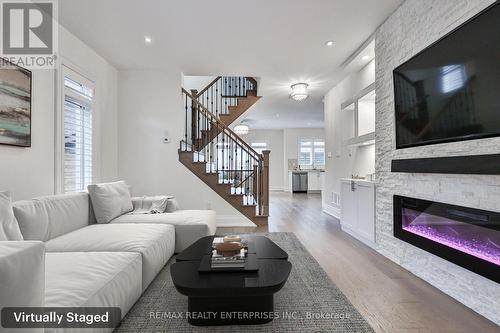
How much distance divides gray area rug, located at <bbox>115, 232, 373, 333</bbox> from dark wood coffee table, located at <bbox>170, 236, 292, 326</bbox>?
59mm

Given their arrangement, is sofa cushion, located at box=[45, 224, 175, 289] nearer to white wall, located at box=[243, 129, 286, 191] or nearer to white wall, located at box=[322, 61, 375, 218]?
white wall, located at box=[322, 61, 375, 218]

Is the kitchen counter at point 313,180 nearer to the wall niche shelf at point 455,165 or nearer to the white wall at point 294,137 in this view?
the white wall at point 294,137

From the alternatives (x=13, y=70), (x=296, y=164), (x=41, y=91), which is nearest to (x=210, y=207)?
(x=41, y=91)

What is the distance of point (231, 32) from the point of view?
333 cm

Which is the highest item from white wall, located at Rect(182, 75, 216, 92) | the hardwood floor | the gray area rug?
white wall, located at Rect(182, 75, 216, 92)

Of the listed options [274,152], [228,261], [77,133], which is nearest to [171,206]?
[77,133]

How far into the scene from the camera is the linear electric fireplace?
180 centimetres

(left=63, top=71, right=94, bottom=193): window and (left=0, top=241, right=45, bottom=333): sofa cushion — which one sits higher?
(left=63, top=71, right=94, bottom=193): window

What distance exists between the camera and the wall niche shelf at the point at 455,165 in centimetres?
→ 172

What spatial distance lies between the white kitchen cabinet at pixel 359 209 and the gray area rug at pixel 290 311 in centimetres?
130

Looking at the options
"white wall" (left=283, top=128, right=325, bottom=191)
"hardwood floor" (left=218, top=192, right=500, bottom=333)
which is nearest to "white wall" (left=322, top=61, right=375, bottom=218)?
"hardwood floor" (left=218, top=192, right=500, bottom=333)

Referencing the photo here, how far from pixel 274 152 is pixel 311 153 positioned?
1.62 metres

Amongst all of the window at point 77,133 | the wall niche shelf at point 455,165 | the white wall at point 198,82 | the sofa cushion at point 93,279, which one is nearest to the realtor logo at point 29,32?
the window at point 77,133

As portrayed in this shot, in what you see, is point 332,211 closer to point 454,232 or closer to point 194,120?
point 454,232
